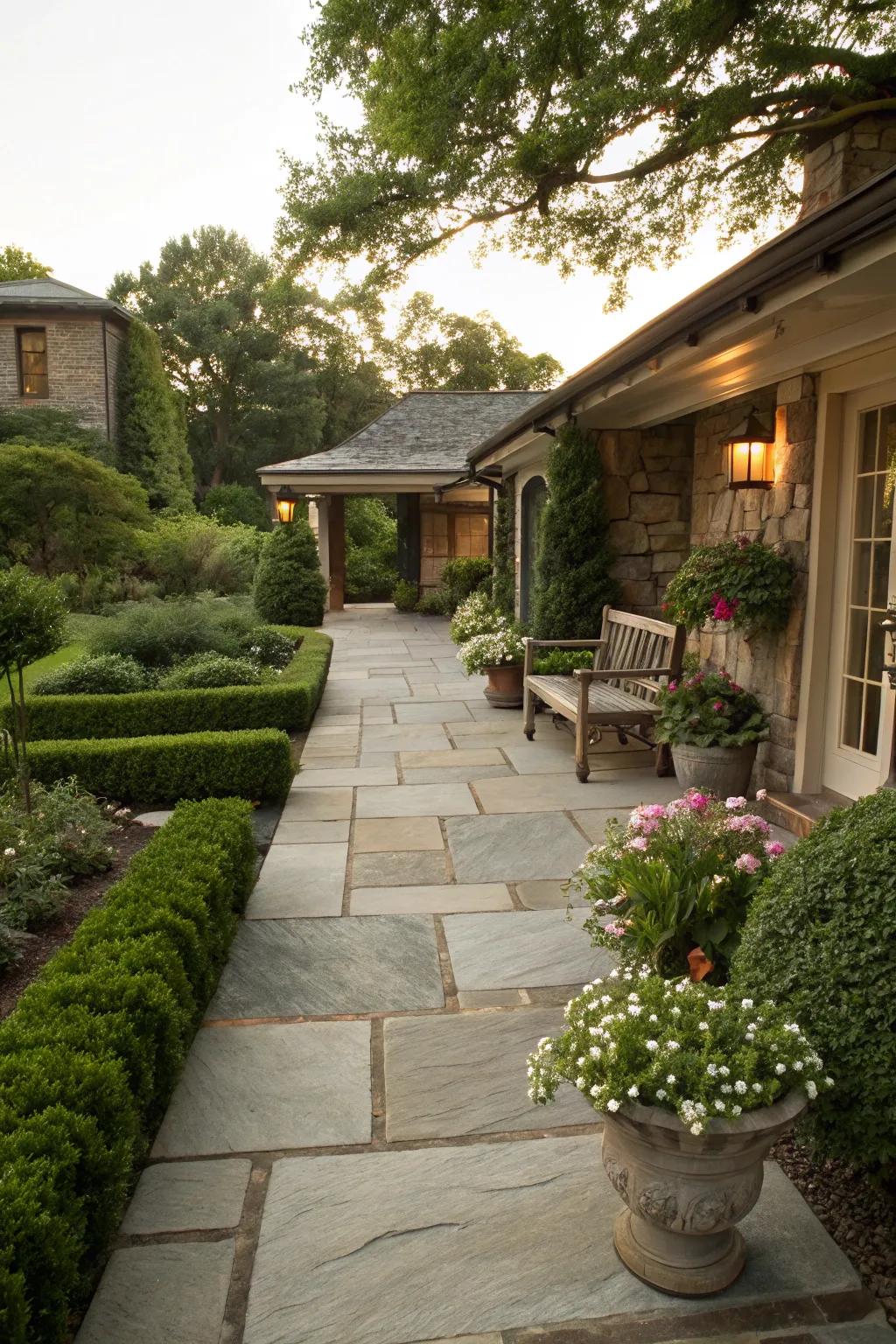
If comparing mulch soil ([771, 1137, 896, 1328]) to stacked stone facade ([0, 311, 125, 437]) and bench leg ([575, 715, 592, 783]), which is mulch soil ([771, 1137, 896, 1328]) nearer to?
bench leg ([575, 715, 592, 783])

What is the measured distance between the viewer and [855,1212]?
1.99m

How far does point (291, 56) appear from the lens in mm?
8469

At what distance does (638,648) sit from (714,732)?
1629 millimetres

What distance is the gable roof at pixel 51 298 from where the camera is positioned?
724 inches

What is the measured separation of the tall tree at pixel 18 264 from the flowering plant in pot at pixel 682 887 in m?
31.6

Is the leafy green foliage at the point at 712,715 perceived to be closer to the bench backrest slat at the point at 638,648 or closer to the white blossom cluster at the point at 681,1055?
the bench backrest slat at the point at 638,648

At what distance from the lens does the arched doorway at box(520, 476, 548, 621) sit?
412 inches

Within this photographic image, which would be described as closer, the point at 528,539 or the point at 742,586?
the point at 742,586

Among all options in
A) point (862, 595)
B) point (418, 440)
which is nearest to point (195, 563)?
point (418, 440)

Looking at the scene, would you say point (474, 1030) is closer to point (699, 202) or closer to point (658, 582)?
point (658, 582)

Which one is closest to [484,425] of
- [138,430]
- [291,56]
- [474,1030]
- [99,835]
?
[138,430]

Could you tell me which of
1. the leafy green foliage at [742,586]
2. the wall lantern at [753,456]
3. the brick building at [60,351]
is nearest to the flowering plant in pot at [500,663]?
the leafy green foliage at [742,586]

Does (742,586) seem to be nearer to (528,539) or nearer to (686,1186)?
(686,1186)

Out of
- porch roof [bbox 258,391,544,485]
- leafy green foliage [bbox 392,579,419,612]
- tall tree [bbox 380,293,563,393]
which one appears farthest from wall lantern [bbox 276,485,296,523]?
tall tree [bbox 380,293,563,393]
